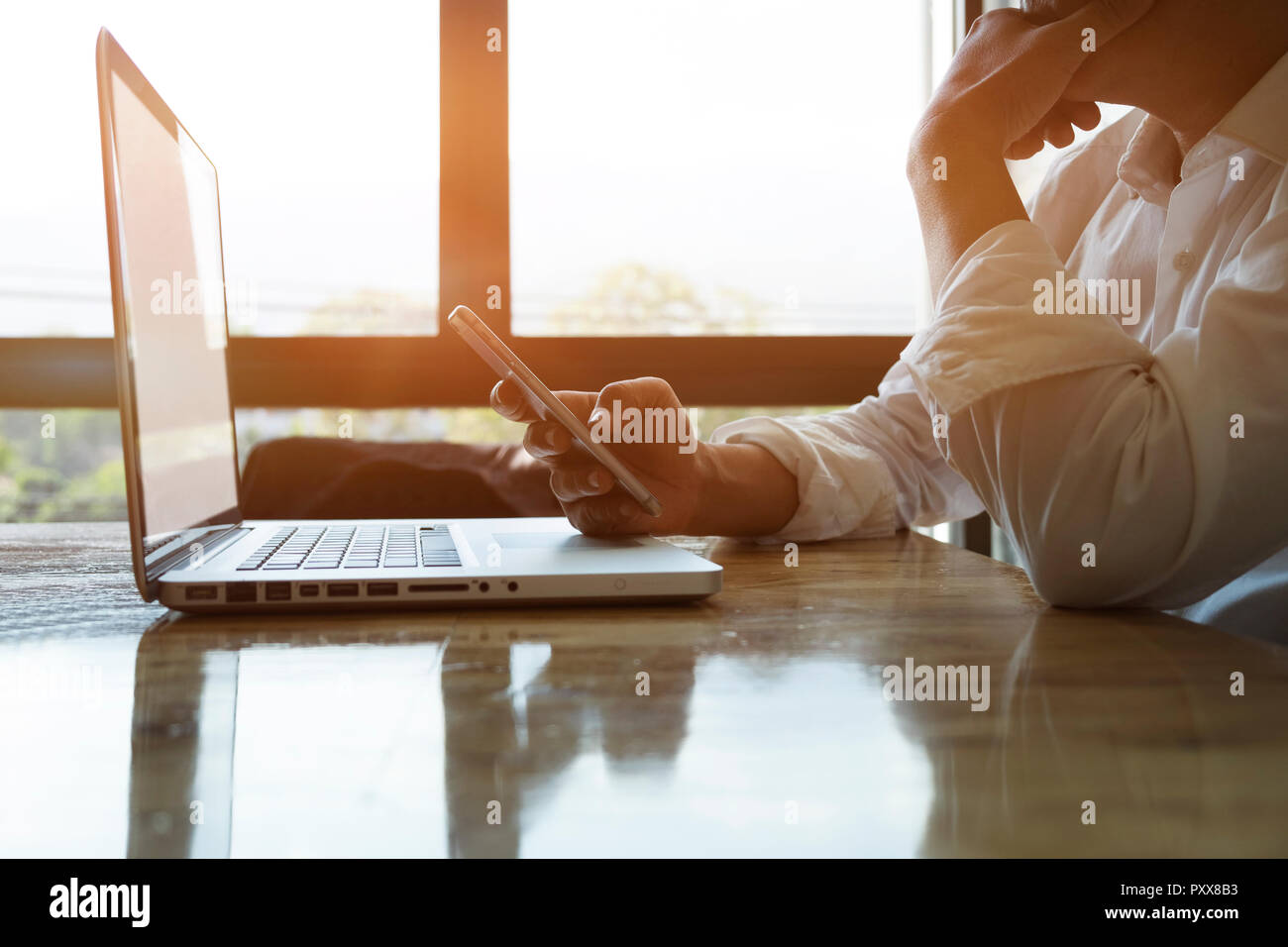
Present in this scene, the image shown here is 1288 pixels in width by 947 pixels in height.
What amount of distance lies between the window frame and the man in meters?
1.17

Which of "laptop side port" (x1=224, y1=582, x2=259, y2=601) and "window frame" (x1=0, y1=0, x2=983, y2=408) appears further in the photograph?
"window frame" (x1=0, y1=0, x2=983, y2=408)

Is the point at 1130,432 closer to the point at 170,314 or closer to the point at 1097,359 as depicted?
the point at 1097,359

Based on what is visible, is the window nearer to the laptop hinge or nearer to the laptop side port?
the laptop hinge

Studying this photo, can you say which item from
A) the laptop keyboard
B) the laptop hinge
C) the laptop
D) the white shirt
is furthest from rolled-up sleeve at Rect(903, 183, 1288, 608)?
the laptop hinge

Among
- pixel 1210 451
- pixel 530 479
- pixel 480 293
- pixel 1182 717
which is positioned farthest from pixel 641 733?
pixel 480 293

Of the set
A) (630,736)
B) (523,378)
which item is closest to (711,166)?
(523,378)

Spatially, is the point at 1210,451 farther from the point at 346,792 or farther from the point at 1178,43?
the point at 346,792

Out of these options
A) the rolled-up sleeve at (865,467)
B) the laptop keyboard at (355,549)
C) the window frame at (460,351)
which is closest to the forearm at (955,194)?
the rolled-up sleeve at (865,467)

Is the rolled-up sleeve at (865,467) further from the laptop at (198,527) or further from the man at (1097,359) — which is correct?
the laptop at (198,527)

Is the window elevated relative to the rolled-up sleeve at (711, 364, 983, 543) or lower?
elevated

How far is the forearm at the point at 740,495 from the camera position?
3.07 feet

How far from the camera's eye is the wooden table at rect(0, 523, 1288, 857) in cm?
27

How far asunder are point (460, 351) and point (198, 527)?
1455mm
